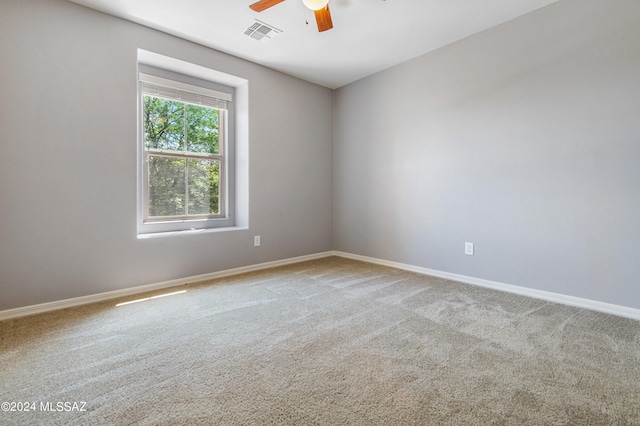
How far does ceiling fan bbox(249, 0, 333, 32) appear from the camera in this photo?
2.02 meters

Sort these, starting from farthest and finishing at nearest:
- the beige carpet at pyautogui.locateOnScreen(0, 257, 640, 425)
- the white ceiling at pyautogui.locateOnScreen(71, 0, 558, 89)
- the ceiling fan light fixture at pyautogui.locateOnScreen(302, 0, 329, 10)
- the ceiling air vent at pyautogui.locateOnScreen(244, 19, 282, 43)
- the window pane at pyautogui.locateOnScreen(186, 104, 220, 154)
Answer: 1. the window pane at pyautogui.locateOnScreen(186, 104, 220, 154)
2. the ceiling air vent at pyautogui.locateOnScreen(244, 19, 282, 43)
3. the white ceiling at pyautogui.locateOnScreen(71, 0, 558, 89)
4. the ceiling fan light fixture at pyautogui.locateOnScreen(302, 0, 329, 10)
5. the beige carpet at pyautogui.locateOnScreen(0, 257, 640, 425)

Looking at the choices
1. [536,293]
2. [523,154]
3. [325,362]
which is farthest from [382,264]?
[325,362]

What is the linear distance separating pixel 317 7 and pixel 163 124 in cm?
201

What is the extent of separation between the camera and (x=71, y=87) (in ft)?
7.68

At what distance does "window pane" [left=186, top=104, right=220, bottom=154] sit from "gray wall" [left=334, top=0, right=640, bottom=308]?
1.98 meters

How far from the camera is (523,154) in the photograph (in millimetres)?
2604

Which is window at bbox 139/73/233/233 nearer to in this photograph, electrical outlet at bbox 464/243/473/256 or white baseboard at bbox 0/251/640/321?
white baseboard at bbox 0/251/640/321

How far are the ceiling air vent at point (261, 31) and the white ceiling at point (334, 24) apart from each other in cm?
5

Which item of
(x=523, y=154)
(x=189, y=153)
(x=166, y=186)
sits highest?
(x=189, y=153)

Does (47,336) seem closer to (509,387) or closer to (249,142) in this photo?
(249,142)

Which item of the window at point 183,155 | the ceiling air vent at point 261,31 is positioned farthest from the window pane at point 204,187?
the ceiling air vent at point 261,31

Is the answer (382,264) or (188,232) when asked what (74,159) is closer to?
(188,232)

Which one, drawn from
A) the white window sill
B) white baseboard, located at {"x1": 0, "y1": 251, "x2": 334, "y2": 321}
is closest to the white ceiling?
the white window sill

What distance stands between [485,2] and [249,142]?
2597 millimetres
